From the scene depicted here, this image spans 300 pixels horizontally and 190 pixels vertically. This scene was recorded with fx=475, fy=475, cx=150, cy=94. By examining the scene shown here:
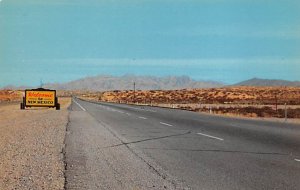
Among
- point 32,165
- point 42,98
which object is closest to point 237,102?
point 42,98

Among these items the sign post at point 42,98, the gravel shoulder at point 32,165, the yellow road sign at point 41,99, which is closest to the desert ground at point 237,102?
the sign post at point 42,98

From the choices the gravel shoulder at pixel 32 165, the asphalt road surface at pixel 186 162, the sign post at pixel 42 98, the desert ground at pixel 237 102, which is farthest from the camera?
the sign post at pixel 42 98

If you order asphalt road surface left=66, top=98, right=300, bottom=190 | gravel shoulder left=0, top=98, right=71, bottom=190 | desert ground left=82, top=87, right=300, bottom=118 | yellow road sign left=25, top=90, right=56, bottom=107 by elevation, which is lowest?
desert ground left=82, top=87, right=300, bottom=118

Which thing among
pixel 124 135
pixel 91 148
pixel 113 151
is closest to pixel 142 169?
pixel 113 151

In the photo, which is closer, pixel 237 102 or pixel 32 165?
pixel 32 165

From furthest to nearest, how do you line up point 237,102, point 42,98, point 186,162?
point 237,102
point 42,98
point 186,162

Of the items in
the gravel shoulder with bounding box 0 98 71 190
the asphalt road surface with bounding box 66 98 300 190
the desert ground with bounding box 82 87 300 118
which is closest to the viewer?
the asphalt road surface with bounding box 66 98 300 190

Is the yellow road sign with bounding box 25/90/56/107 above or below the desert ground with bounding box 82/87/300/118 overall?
above

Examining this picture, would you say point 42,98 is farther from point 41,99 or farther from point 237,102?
point 237,102

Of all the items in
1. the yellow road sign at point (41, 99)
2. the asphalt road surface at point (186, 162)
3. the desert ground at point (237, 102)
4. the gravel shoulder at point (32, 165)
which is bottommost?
the desert ground at point (237, 102)

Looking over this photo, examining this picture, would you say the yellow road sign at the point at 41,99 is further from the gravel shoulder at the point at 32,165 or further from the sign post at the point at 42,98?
the gravel shoulder at the point at 32,165

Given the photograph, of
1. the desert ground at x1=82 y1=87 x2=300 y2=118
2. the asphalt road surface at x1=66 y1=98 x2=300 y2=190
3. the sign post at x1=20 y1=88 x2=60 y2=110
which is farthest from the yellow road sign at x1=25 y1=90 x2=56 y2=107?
the asphalt road surface at x1=66 y1=98 x2=300 y2=190

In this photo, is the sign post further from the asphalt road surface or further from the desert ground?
the asphalt road surface

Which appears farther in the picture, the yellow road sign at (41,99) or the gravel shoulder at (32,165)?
the yellow road sign at (41,99)
